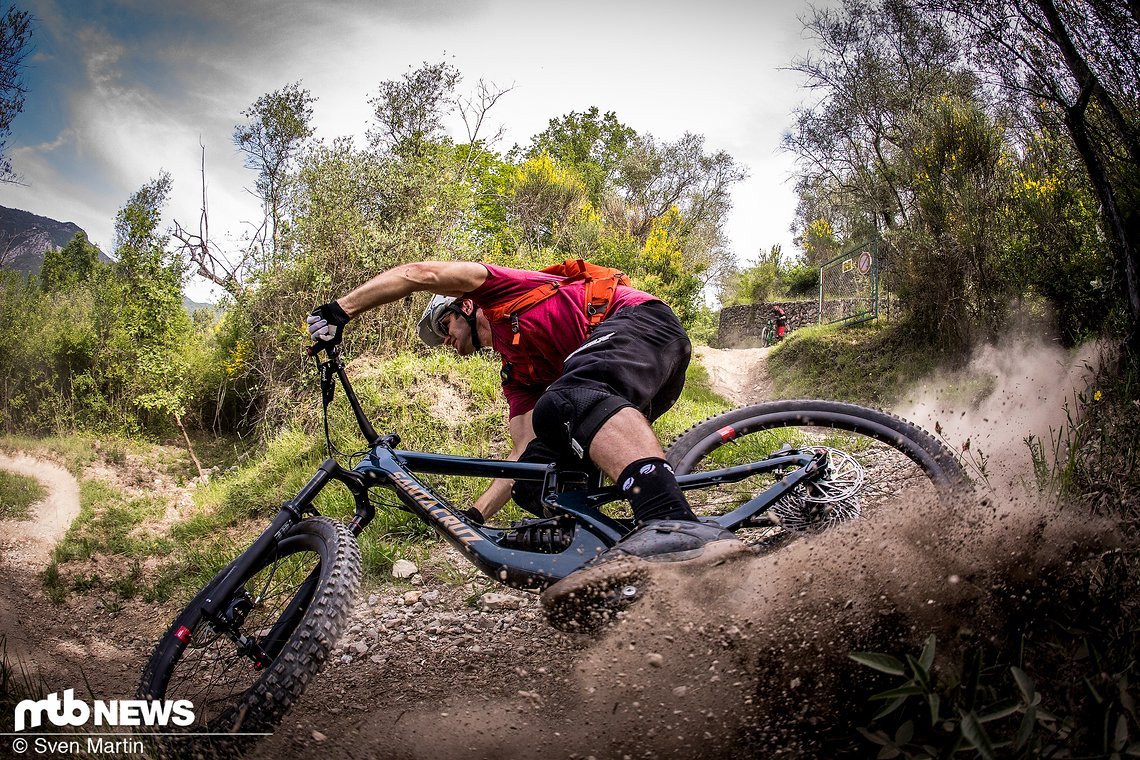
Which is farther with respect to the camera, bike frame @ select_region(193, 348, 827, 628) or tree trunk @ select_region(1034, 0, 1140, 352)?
tree trunk @ select_region(1034, 0, 1140, 352)

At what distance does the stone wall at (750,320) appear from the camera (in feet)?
74.6

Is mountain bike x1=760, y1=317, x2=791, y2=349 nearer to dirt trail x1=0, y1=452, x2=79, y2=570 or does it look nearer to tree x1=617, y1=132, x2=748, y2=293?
tree x1=617, y1=132, x2=748, y2=293

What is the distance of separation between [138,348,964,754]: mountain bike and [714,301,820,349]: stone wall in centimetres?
2034

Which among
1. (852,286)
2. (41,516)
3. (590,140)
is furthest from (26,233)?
(590,140)

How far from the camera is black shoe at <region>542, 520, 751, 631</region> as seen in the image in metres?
1.84

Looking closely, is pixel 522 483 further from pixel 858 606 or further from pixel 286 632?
pixel 858 606

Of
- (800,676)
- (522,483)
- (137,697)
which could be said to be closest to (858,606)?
(800,676)

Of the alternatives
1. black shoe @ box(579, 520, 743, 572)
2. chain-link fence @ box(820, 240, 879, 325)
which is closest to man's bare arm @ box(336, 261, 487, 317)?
black shoe @ box(579, 520, 743, 572)

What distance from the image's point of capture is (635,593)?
1853 millimetres

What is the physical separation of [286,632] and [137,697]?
52cm

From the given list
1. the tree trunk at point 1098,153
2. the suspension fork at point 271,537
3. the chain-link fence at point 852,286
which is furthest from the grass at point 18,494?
the chain-link fence at point 852,286

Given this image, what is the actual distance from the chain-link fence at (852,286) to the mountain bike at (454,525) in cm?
1013

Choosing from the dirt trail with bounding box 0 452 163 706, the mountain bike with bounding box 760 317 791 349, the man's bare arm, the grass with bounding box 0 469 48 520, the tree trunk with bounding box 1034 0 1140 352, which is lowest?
the dirt trail with bounding box 0 452 163 706

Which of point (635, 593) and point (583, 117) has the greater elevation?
point (583, 117)
